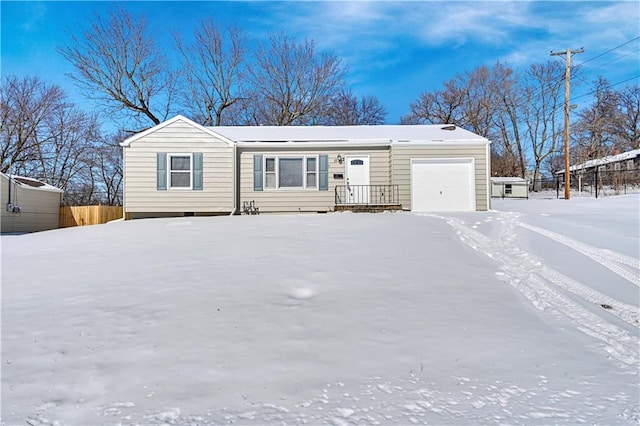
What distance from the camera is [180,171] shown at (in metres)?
13.5

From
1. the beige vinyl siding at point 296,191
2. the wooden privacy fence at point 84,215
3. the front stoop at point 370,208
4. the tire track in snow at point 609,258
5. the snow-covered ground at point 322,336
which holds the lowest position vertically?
the snow-covered ground at point 322,336

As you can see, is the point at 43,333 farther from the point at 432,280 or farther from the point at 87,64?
the point at 87,64

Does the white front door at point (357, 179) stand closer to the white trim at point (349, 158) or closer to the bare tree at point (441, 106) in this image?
the white trim at point (349, 158)

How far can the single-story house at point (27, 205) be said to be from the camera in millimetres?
13836

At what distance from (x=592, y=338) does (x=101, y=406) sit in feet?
12.0

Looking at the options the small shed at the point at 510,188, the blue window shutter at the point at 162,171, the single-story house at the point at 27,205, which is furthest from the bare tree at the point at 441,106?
the single-story house at the point at 27,205

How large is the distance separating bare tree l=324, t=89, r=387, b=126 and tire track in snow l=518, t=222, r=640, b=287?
23311 mm

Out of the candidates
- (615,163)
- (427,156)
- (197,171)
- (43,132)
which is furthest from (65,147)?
(615,163)

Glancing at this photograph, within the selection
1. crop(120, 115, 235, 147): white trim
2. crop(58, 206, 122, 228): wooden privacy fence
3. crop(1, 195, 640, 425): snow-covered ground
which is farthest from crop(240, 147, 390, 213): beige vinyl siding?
crop(1, 195, 640, 425): snow-covered ground

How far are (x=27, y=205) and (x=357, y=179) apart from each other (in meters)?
12.7

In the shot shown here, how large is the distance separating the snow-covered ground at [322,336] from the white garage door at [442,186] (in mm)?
7530

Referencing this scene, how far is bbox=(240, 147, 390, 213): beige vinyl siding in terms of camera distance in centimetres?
1387

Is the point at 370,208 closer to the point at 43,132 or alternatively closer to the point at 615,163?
the point at 43,132

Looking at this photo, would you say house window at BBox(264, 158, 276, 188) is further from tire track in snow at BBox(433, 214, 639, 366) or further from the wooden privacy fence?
the wooden privacy fence
